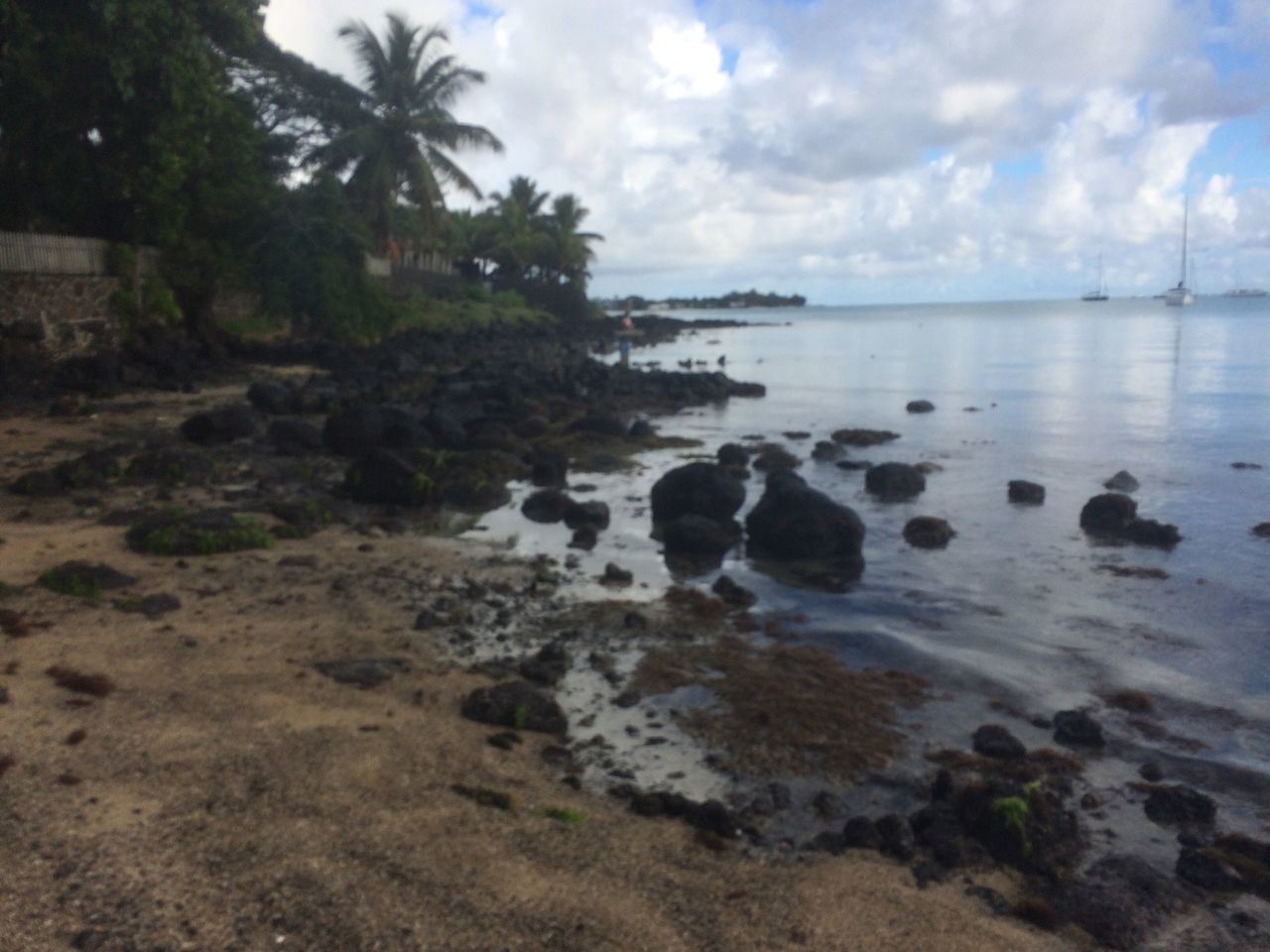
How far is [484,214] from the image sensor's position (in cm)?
7681

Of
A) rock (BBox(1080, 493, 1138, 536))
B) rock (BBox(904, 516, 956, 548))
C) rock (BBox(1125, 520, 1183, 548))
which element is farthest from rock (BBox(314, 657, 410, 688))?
rock (BBox(1080, 493, 1138, 536))

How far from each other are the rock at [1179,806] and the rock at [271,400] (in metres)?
18.7

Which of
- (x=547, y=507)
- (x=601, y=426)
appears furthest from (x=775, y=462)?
(x=547, y=507)

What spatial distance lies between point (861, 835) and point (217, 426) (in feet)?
48.2

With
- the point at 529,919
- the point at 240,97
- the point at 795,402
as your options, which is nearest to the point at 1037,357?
the point at 795,402

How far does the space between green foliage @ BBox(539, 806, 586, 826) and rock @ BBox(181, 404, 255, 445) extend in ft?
44.6

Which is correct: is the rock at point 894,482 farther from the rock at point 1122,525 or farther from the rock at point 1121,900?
the rock at point 1121,900

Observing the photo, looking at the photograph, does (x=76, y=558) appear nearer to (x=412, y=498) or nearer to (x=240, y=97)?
(x=412, y=498)

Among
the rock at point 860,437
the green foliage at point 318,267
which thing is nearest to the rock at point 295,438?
the rock at point 860,437

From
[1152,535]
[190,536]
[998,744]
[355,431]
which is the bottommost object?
[1152,535]

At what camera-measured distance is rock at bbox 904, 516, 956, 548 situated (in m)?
13.9

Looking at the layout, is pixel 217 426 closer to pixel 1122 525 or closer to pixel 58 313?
pixel 58 313

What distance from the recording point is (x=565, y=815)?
5.60 meters

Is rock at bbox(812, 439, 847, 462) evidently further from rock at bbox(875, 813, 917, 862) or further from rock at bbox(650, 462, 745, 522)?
rock at bbox(875, 813, 917, 862)
